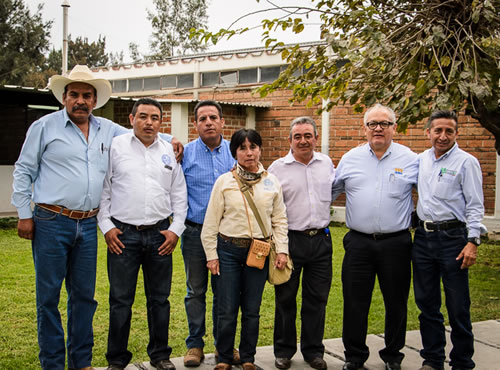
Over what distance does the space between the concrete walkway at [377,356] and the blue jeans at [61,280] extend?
54cm

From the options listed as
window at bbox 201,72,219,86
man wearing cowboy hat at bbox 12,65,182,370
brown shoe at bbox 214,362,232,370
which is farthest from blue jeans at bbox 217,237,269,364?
window at bbox 201,72,219,86

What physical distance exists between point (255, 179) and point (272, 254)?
1.95ft

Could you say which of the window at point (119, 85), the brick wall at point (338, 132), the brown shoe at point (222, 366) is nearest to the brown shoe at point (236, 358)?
A: the brown shoe at point (222, 366)

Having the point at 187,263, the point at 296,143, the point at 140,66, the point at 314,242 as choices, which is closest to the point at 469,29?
the point at 296,143

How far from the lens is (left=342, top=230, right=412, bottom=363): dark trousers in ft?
14.5

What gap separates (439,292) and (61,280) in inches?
113

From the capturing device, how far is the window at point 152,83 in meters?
20.4

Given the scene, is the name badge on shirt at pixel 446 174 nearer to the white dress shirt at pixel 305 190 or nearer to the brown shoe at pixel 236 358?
the white dress shirt at pixel 305 190

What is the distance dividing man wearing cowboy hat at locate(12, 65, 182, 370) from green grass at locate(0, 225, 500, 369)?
0.77m

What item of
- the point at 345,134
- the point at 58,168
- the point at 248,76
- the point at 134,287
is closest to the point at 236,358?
the point at 134,287

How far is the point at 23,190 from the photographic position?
13.1 feet

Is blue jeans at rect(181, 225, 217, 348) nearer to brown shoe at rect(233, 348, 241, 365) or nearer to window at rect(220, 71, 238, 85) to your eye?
brown shoe at rect(233, 348, 241, 365)

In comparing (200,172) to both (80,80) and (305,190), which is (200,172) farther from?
(80,80)

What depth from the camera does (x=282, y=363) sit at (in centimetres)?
453
